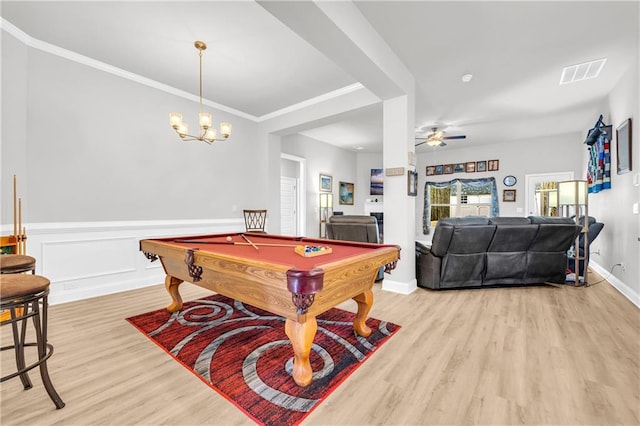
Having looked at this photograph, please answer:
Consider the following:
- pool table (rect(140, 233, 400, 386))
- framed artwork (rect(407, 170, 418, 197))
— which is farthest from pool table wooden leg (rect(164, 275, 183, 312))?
framed artwork (rect(407, 170, 418, 197))

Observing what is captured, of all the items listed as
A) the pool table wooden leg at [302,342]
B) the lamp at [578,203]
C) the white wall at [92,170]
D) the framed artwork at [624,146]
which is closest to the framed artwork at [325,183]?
the white wall at [92,170]

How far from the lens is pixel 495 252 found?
365 cm

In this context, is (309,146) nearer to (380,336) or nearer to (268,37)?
(268,37)

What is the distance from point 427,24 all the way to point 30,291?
11.9ft

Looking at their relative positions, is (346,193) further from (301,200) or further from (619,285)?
(619,285)

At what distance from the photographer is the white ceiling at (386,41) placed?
2.53 meters

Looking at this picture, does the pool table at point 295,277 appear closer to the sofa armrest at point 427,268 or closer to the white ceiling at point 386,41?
the sofa armrest at point 427,268

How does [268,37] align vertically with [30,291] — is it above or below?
above

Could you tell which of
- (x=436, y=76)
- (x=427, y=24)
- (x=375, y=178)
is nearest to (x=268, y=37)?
(x=427, y=24)

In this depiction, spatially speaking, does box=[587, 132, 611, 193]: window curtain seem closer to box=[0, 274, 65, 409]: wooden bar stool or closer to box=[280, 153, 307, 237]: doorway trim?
box=[280, 153, 307, 237]: doorway trim

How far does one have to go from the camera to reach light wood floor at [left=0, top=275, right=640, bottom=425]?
56.8 inches

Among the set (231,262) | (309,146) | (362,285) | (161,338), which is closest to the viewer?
(231,262)

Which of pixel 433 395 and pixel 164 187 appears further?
pixel 164 187

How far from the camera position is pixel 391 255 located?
215 centimetres
